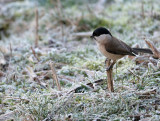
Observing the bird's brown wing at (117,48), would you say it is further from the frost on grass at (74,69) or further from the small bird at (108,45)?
the frost on grass at (74,69)

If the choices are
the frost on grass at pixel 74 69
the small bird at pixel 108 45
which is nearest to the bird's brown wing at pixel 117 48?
A: the small bird at pixel 108 45

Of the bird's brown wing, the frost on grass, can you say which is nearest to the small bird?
the bird's brown wing

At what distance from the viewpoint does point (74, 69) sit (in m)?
4.11

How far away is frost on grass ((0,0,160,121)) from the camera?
270 centimetres

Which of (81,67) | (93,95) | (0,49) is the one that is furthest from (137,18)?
(93,95)

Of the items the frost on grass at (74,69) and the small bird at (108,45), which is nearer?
the frost on grass at (74,69)

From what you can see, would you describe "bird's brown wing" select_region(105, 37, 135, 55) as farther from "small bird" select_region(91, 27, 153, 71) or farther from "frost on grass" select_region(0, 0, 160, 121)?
"frost on grass" select_region(0, 0, 160, 121)

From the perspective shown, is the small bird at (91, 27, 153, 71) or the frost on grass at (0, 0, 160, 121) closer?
the frost on grass at (0, 0, 160, 121)

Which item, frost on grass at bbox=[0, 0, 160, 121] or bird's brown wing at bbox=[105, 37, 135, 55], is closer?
frost on grass at bbox=[0, 0, 160, 121]

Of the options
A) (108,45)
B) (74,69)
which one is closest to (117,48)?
(108,45)

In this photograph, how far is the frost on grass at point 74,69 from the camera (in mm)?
2697

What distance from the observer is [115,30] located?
608 cm

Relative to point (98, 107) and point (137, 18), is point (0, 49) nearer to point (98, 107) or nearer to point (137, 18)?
point (98, 107)

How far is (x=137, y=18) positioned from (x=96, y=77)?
10.7ft
